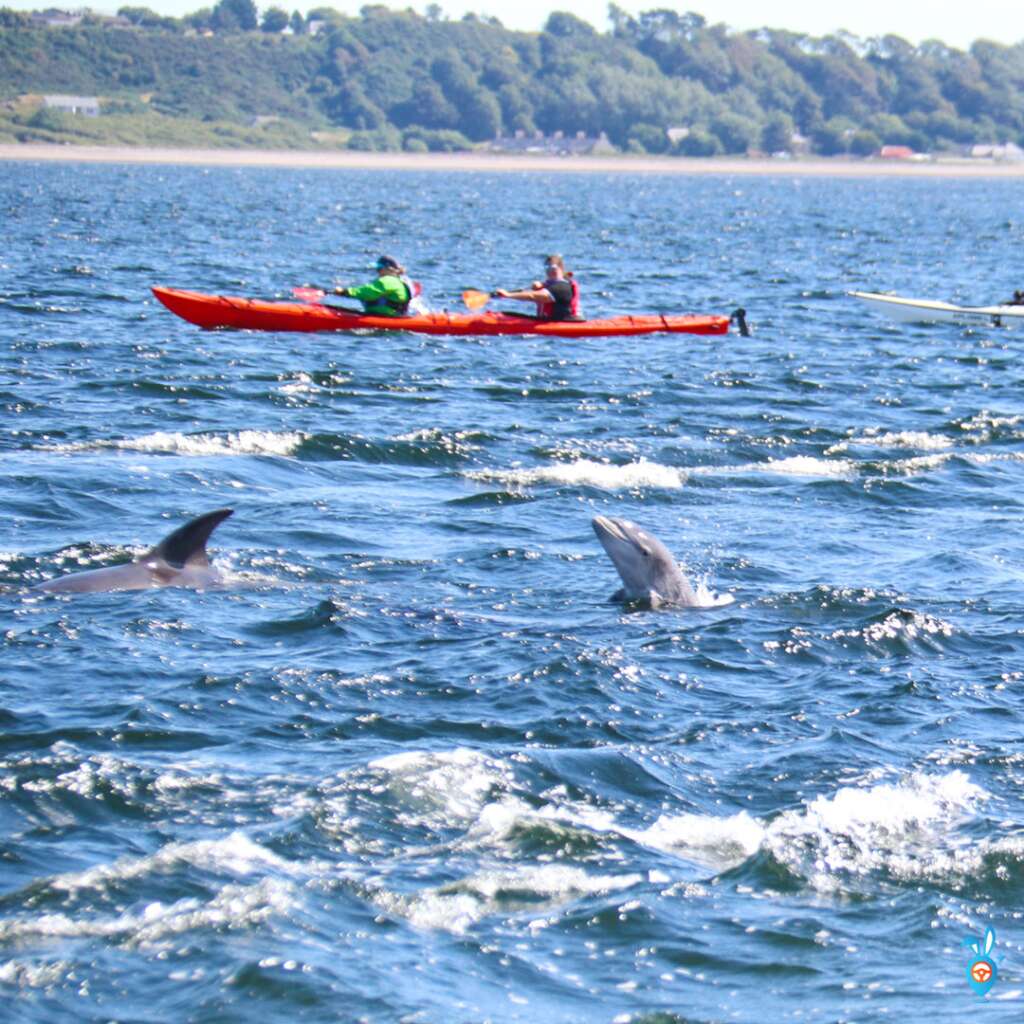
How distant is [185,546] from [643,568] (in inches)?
138

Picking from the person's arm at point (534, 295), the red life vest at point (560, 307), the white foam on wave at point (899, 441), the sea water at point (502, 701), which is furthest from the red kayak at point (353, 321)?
the white foam on wave at point (899, 441)

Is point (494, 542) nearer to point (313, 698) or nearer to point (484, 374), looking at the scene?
point (313, 698)

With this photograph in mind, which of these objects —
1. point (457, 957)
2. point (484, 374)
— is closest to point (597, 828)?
point (457, 957)

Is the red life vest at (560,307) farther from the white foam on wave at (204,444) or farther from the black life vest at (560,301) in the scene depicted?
the white foam on wave at (204,444)

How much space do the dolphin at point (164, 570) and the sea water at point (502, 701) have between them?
276mm

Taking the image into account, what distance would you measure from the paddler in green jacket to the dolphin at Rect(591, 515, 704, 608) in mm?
16425

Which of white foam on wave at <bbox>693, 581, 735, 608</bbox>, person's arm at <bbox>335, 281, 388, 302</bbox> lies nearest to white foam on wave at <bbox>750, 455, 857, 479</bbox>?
white foam on wave at <bbox>693, 581, 735, 608</bbox>

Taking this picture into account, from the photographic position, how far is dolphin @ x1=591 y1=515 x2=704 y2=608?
14016mm

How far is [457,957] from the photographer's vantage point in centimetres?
837

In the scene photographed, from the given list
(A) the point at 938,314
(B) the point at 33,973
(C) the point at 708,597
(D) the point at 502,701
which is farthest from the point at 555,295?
(B) the point at 33,973

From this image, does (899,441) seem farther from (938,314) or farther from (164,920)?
(164,920)

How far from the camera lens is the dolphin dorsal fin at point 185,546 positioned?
13609 mm

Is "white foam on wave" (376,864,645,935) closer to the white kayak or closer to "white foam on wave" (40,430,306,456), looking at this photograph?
"white foam on wave" (40,430,306,456)

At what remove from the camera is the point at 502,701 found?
38.7 ft
